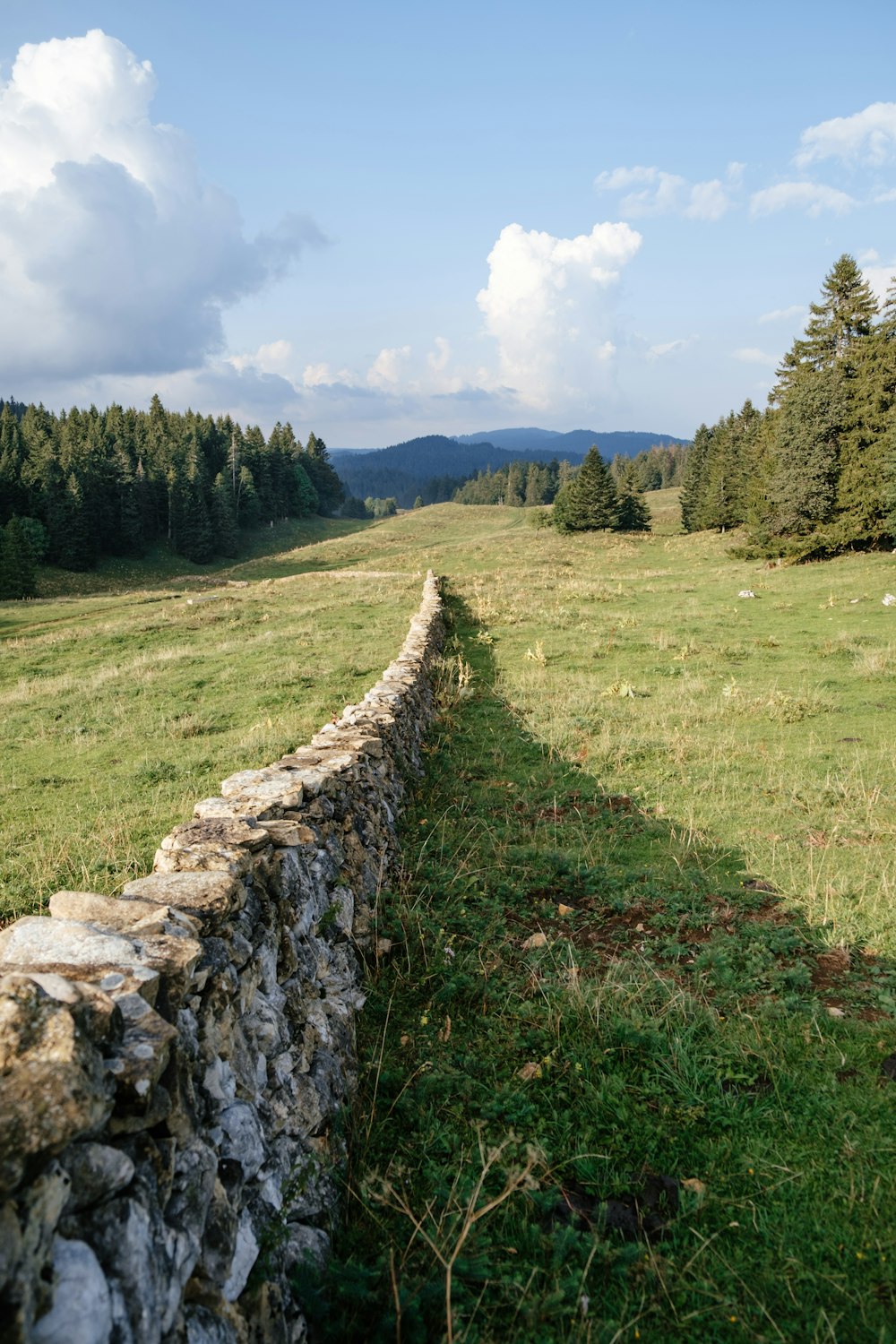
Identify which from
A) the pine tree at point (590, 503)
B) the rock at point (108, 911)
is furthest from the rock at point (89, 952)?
the pine tree at point (590, 503)

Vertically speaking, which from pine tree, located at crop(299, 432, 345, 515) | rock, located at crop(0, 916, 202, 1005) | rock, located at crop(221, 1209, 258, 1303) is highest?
pine tree, located at crop(299, 432, 345, 515)

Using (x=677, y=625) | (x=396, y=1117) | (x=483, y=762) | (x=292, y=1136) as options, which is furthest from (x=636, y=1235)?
(x=677, y=625)

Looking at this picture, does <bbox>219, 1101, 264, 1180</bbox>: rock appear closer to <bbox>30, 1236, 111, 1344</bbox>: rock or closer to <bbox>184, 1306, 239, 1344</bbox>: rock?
<bbox>184, 1306, 239, 1344</bbox>: rock

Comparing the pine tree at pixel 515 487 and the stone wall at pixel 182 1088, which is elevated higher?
the pine tree at pixel 515 487

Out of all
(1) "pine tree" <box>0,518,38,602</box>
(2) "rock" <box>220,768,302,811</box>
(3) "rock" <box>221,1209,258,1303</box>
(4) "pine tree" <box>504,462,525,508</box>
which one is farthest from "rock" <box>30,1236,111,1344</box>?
(4) "pine tree" <box>504,462,525,508</box>

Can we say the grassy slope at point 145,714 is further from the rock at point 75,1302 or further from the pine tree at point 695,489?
the pine tree at point 695,489

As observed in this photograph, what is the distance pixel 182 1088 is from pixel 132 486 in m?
76.7

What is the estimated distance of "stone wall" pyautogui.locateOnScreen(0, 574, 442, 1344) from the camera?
1.65 metres

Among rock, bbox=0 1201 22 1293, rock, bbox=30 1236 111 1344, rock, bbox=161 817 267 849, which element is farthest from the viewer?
rock, bbox=161 817 267 849

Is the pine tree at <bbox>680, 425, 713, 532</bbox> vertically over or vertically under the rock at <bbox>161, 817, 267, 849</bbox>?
over

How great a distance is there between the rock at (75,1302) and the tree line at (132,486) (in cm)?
5416

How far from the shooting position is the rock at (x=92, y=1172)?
5.76 feet

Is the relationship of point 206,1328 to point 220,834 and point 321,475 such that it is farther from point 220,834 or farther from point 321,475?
point 321,475

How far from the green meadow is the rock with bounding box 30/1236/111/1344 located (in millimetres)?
1341
